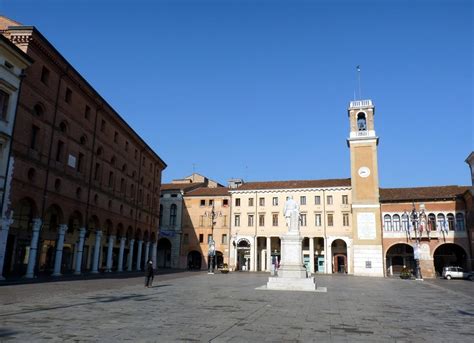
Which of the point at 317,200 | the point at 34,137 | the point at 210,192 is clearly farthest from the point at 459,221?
the point at 34,137

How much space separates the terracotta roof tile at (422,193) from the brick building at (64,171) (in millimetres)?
33609

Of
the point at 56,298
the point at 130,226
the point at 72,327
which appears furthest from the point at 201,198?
the point at 72,327

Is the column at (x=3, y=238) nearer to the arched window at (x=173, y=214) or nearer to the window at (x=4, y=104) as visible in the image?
the window at (x=4, y=104)

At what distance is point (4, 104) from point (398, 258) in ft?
161

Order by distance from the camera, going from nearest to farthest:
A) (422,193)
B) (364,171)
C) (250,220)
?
1. (422,193)
2. (364,171)
3. (250,220)

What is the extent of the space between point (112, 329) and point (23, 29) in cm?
2450

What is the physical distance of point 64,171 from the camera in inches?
1225

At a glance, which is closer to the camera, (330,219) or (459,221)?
(459,221)

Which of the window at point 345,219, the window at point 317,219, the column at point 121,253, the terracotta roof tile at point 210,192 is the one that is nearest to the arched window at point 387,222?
the window at point 345,219

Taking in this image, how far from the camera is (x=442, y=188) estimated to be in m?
52.6

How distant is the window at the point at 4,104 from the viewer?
78.2 feet

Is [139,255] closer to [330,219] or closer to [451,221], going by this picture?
[330,219]

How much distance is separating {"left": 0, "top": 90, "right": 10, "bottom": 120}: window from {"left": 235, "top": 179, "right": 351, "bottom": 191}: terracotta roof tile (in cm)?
3970

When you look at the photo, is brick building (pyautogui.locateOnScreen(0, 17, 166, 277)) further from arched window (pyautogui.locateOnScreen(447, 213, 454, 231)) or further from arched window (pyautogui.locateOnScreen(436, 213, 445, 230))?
arched window (pyautogui.locateOnScreen(447, 213, 454, 231))
